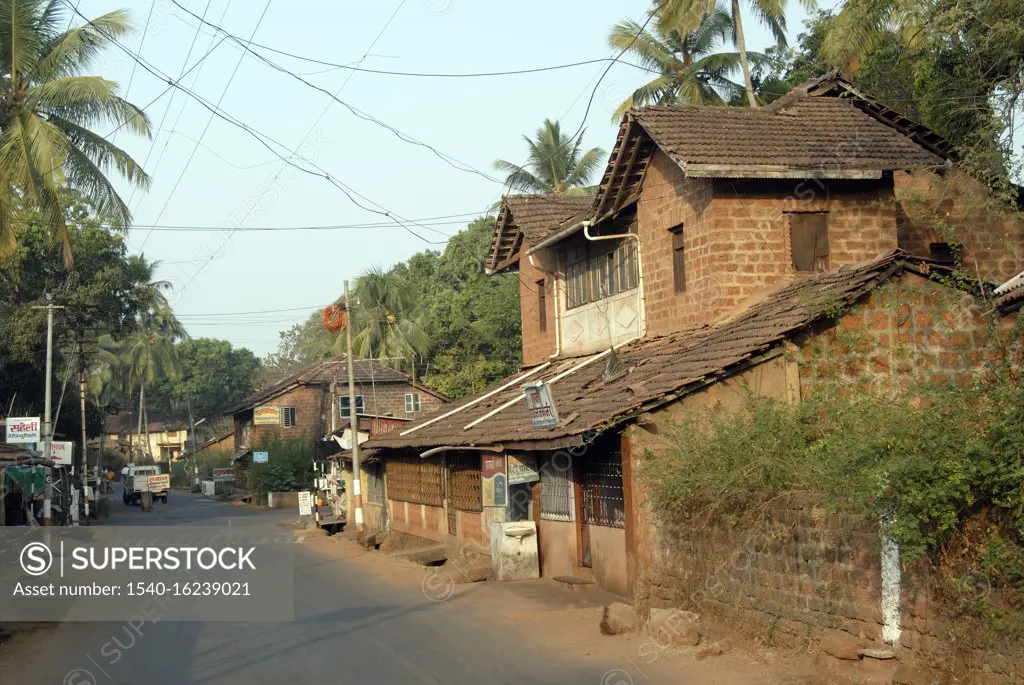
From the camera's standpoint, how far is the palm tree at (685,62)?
35.3 meters

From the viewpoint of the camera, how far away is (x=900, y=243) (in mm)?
19969

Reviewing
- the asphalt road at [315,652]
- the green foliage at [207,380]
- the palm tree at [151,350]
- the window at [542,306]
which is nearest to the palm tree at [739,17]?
the window at [542,306]

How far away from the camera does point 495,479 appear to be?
2070cm

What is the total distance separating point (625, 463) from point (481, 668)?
462 centimetres

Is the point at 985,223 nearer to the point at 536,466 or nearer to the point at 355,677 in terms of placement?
the point at 536,466

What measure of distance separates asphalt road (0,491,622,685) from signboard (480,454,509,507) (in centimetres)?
345

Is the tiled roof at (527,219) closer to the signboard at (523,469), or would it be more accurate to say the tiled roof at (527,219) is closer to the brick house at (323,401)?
the signboard at (523,469)

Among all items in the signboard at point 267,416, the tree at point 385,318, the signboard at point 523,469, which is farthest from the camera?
the signboard at point 267,416

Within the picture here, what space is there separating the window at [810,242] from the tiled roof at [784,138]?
41.0 inches

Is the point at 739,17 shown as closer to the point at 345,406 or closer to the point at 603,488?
the point at 603,488

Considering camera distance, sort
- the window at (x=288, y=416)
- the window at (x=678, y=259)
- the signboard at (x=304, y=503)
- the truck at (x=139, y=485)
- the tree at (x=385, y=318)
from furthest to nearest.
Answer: the window at (x=288, y=416), the truck at (x=139, y=485), the tree at (x=385, y=318), the signboard at (x=304, y=503), the window at (x=678, y=259)

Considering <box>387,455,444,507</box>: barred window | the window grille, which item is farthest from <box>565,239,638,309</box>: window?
the window grille

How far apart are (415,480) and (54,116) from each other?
13.0m

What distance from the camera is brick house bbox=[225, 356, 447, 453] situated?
56.3 m
